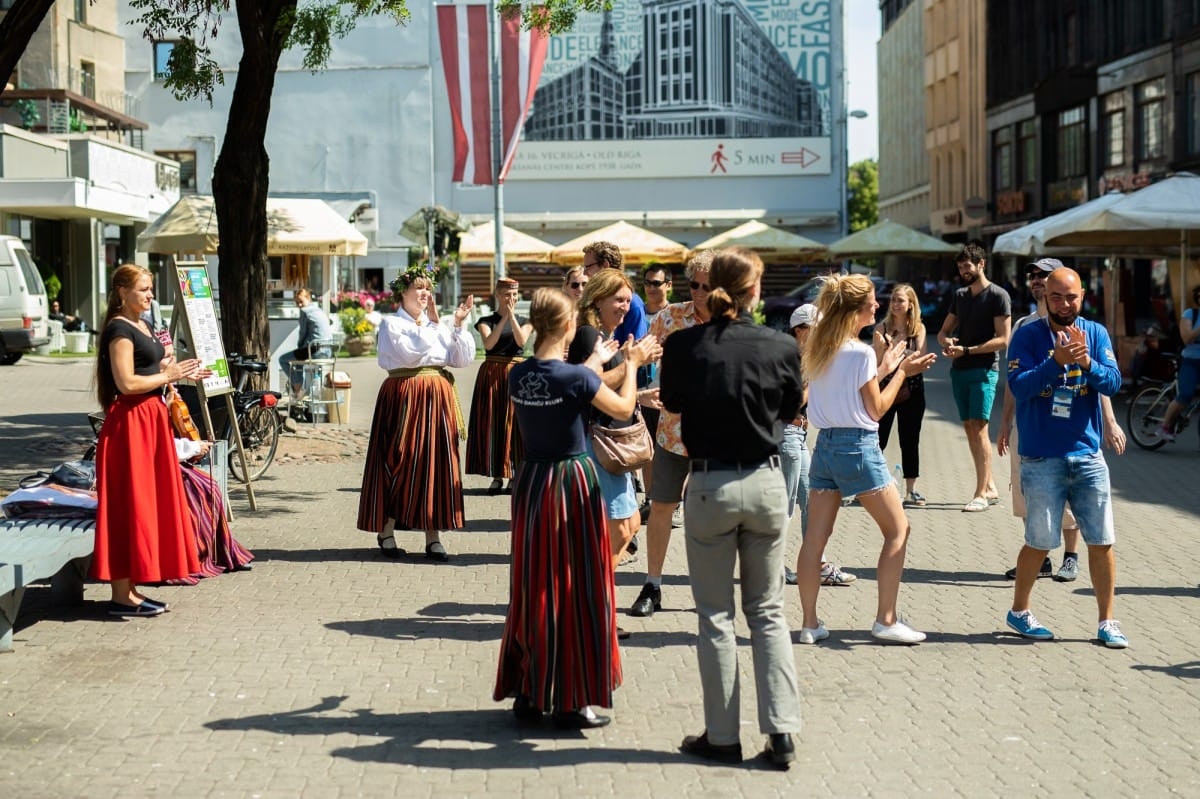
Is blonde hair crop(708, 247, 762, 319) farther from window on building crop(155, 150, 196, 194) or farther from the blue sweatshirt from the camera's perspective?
window on building crop(155, 150, 196, 194)

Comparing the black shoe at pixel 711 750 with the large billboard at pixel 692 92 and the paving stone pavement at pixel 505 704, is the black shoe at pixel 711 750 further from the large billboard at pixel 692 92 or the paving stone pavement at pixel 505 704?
the large billboard at pixel 692 92

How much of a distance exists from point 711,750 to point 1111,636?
268cm

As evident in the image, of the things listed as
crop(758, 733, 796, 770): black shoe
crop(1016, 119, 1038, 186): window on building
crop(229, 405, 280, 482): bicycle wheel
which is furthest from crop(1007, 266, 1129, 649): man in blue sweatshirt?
crop(1016, 119, 1038, 186): window on building

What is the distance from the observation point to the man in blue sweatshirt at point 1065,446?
7.73 metres

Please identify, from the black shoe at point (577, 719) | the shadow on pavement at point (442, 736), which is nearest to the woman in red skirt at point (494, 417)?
the shadow on pavement at point (442, 736)

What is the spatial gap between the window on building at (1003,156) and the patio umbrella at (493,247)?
2191cm

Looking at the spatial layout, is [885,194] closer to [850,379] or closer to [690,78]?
[690,78]

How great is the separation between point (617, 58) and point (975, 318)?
50151mm

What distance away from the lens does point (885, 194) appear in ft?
287

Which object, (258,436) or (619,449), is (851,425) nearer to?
(619,449)

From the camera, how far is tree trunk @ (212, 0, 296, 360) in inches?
616

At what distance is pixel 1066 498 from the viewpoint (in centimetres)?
789

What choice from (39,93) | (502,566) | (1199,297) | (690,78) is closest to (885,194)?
(690,78)

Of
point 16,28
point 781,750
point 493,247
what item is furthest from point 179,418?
point 493,247
